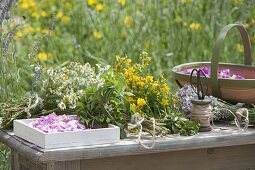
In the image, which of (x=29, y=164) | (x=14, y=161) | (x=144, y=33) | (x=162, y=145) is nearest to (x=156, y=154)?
(x=162, y=145)

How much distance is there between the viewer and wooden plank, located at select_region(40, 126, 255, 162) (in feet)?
8.45

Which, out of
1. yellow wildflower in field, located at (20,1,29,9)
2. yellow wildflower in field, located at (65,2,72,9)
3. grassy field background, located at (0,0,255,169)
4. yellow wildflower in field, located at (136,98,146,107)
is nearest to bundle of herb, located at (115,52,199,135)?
yellow wildflower in field, located at (136,98,146,107)

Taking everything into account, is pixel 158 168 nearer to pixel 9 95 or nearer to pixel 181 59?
pixel 9 95

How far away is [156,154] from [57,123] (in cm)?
42

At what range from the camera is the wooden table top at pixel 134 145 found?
257 centimetres

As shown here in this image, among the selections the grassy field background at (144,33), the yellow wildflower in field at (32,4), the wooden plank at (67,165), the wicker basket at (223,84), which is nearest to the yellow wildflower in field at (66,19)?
the grassy field background at (144,33)

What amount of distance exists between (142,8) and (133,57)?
1.35 feet

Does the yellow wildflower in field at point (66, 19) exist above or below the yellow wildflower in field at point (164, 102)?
above

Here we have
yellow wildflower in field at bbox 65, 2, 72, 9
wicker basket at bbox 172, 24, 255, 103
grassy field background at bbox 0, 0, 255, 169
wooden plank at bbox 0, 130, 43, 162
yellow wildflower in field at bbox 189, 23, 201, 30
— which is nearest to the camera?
wooden plank at bbox 0, 130, 43, 162

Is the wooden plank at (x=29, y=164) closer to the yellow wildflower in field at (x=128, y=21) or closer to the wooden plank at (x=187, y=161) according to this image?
the wooden plank at (x=187, y=161)

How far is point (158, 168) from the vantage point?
113 inches

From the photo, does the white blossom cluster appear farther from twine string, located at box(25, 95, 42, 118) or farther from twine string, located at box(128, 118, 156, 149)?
twine string, located at box(128, 118, 156, 149)

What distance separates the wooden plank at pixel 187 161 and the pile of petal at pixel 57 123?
0.14 meters

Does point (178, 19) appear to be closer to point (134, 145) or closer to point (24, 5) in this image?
point (24, 5)
